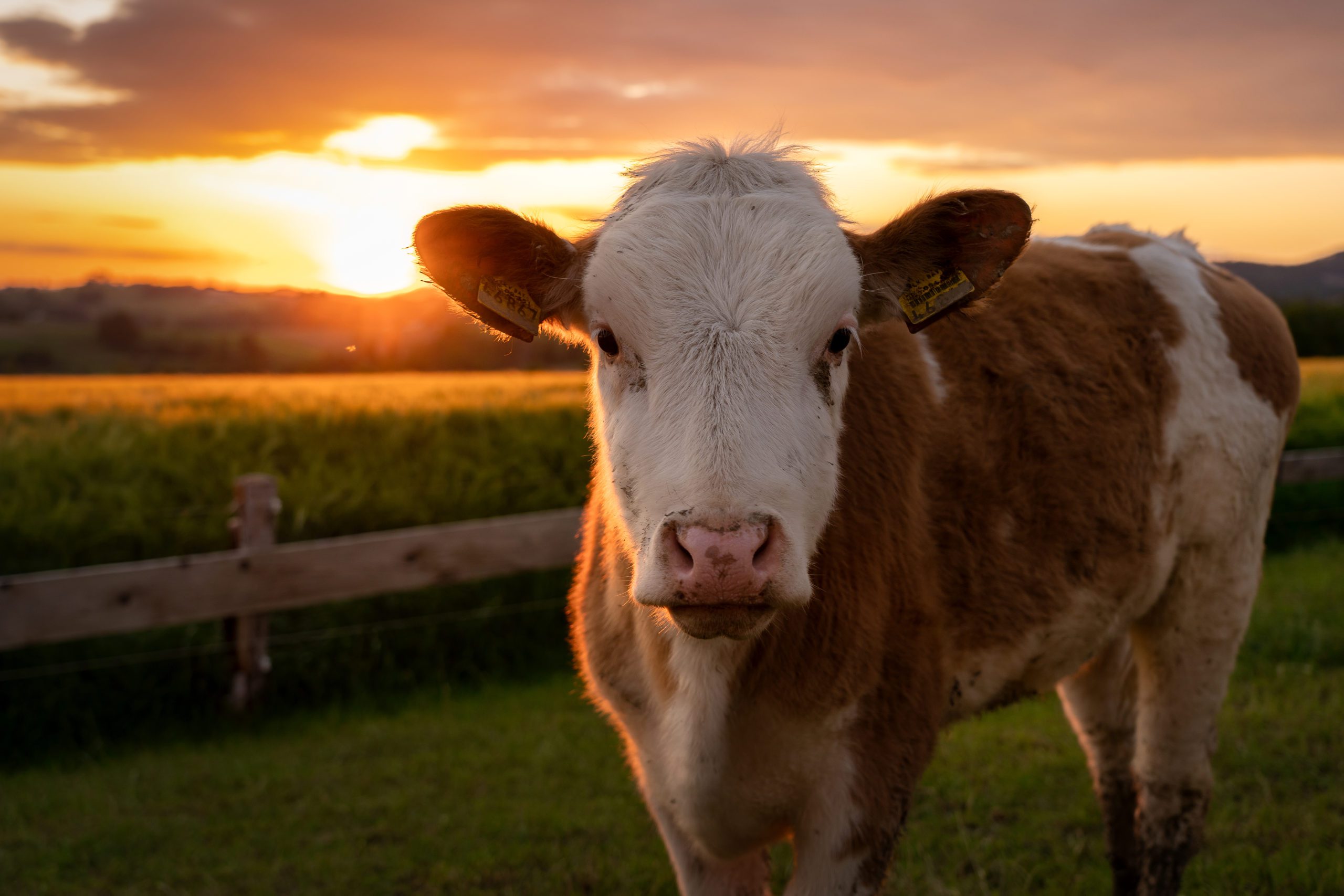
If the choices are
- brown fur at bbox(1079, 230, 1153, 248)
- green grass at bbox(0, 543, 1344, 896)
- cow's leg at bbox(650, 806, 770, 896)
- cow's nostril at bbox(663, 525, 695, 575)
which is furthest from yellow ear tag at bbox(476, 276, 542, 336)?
brown fur at bbox(1079, 230, 1153, 248)

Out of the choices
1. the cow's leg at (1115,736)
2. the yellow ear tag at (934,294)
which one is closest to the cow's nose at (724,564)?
the yellow ear tag at (934,294)

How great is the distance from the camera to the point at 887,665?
8.41 feet

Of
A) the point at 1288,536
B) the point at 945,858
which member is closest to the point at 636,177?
the point at 945,858

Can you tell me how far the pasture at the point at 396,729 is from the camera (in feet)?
14.1

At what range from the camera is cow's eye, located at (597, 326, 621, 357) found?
227 centimetres

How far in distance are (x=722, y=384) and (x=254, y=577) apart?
4.68m

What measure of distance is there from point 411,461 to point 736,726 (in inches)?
242

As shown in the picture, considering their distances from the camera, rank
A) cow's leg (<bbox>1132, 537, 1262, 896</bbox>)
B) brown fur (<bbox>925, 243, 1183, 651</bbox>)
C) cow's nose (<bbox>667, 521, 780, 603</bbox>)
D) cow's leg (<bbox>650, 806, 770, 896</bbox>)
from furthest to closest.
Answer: cow's leg (<bbox>1132, 537, 1262, 896</bbox>), brown fur (<bbox>925, 243, 1183, 651</bbox>), cow's leg (<bbox>650, 806, 770, 896</bbox>), cow's nose (<bbox>667, 521, 780, 603</bbox>)

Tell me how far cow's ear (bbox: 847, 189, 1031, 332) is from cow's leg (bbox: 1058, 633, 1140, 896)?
2081 mm

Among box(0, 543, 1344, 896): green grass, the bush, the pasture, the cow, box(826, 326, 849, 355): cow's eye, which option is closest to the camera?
the cow

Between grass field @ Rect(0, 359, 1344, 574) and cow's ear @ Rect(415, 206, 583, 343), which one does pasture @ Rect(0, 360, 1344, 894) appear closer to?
grass field @ Rect(0, 359, 1344, 574)

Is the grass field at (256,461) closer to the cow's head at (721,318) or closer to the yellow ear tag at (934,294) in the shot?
the cow's head at (721,318)

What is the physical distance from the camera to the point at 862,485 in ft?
8.70

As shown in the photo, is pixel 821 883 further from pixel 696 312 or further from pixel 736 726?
pixel 696 312
